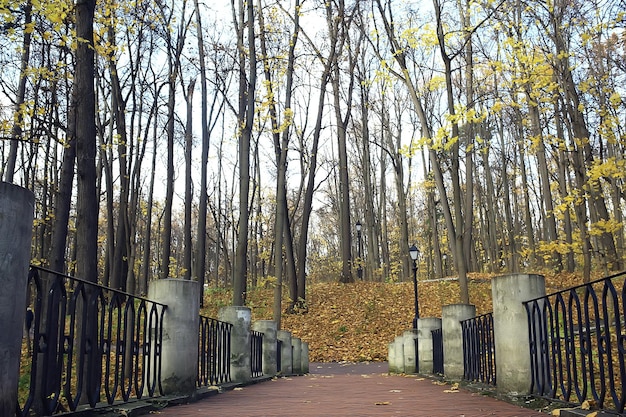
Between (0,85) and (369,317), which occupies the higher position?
(0,85)

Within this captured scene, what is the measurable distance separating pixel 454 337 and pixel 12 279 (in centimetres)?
810

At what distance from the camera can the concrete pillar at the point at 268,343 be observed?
1317 centimetres

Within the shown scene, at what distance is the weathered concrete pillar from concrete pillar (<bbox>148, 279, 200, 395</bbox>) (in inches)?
128

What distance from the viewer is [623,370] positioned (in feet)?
13.7

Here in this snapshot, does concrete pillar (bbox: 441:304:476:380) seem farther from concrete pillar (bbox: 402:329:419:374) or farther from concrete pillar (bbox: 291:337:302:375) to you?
concrete pillar (bbox: 291:337:302:375)

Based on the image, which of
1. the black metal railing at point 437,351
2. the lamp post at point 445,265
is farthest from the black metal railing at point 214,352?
the lamp post at point 445,265

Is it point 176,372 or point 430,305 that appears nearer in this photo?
point 176,372

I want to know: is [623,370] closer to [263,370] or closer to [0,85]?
[263,370]

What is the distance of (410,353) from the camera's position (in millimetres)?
14352

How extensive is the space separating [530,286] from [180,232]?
5490 cm

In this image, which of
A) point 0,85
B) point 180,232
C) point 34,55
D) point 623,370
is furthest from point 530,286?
point 180,232

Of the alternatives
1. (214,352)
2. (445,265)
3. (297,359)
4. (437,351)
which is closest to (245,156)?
(297,359)

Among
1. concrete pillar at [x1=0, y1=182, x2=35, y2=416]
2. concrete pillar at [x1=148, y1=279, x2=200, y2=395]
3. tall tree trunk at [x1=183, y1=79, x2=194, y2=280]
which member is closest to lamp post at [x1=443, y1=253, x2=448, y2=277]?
tall tree trunk at [x1=183, y1=79, x2=194, y2=280]

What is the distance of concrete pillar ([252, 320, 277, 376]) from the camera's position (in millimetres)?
13172
